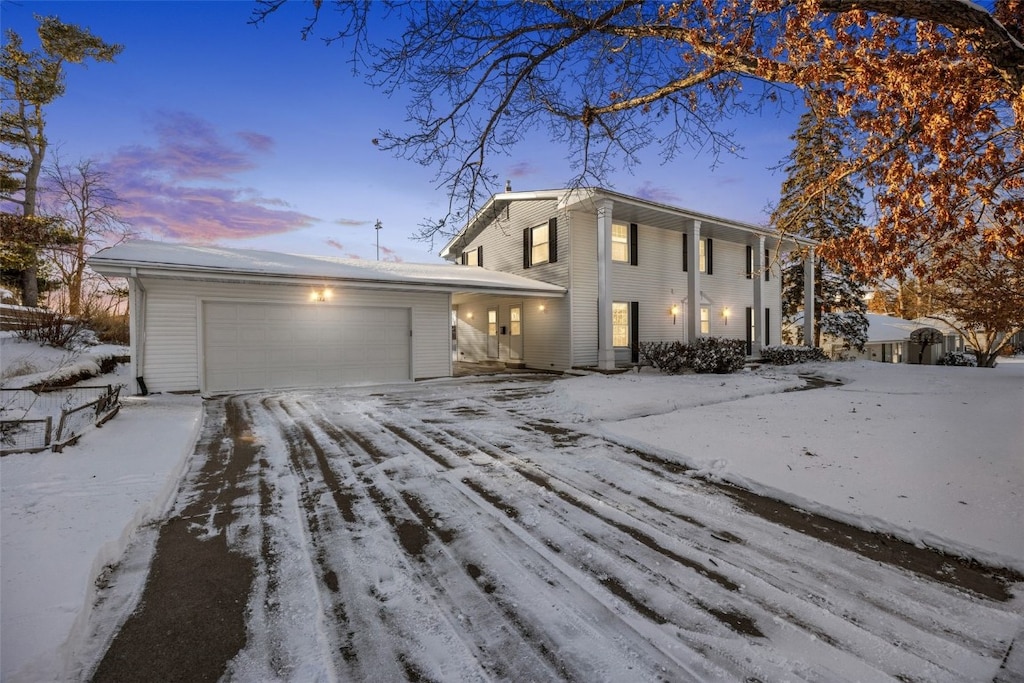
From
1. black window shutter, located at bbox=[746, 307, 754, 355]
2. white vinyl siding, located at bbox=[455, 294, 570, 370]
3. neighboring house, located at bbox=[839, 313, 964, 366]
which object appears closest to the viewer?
white vinyl siding, located at bbox=[455, 294, 570, 370]

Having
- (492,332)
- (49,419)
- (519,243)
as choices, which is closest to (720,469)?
(49,419)

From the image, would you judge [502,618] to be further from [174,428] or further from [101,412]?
[101,412]

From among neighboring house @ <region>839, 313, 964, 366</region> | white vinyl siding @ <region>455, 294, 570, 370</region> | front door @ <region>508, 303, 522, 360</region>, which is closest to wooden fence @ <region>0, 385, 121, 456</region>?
white vinyl siding @ <region>455, 294, 570, 370</region>

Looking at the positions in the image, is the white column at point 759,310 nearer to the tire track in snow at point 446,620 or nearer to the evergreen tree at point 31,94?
the tire track in snow at point 446,620

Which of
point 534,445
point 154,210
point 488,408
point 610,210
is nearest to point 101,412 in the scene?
point 488,408

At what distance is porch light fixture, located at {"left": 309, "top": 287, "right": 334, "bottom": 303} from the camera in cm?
1063

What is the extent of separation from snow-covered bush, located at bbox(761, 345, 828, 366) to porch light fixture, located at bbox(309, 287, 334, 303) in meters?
15.0

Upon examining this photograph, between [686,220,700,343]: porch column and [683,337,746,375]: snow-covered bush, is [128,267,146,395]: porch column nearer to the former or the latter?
[683,337,746,375]: snow-covered bush

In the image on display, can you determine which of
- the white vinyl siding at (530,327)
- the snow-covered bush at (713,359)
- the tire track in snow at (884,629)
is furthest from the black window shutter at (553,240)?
the tire track in snow at (884,629)

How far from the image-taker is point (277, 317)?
10.4 m

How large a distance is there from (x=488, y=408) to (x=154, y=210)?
757 inches

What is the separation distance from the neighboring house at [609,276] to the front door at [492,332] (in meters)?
0.04

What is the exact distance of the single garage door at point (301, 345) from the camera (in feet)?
32.2

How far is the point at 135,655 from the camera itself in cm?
183
